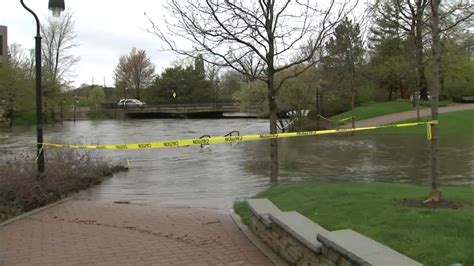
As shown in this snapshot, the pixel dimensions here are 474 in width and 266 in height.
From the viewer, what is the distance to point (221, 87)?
11231 centimetres

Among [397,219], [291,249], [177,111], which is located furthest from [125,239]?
[177,111]

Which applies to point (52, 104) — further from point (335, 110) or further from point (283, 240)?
point (283, 240)

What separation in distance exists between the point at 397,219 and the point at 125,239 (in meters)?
3.55

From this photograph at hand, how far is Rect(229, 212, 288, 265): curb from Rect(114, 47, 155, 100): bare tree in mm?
101745

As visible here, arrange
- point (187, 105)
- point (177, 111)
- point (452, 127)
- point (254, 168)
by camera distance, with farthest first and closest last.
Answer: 1. point (187, 105)
2. point (177, 111)
3. point (452, 127)
4. point (254, 168)

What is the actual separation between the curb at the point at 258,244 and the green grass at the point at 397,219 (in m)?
0.29

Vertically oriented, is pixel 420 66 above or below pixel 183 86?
below

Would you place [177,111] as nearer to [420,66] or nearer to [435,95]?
[420,66]

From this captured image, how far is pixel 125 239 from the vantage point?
7.23 m

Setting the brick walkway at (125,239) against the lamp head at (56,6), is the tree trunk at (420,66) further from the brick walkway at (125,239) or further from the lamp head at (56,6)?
the brick walkway at (125,239)

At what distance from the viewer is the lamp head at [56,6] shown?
10.6 metres

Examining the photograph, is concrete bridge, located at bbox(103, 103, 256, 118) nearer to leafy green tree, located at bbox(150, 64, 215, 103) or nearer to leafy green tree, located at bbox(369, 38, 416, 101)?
leafy green tree, located at bbox(150, 64, 215, 103)

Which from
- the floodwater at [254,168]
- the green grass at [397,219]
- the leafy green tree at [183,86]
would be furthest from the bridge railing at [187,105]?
the green grass at [397,219]

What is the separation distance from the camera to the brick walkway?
618 cm
